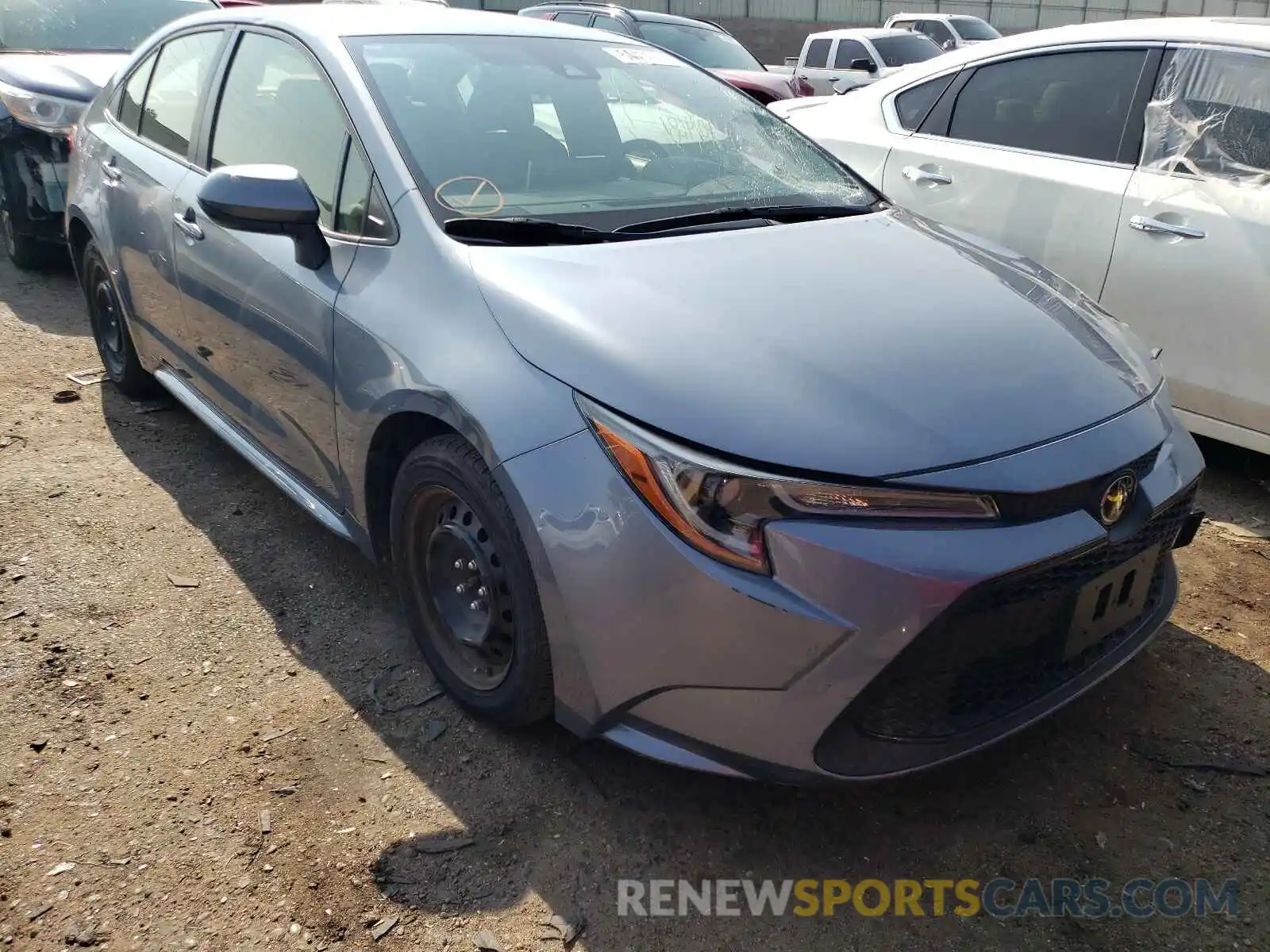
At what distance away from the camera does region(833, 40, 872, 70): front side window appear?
45.6ft

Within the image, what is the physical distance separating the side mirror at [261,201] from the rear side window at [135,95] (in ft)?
5.55

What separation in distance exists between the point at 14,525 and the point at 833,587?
2892 mm

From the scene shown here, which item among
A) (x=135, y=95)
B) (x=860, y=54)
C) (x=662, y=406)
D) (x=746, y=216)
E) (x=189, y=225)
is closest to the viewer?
(x=662, y=406)

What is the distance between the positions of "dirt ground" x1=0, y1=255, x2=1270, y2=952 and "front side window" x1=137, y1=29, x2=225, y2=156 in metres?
1.53

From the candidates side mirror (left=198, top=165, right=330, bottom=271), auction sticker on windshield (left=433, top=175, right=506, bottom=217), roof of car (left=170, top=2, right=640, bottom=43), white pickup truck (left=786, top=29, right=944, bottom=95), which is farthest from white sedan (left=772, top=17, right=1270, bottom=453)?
white pickup truck (left=786, top=29, right=944, bottom=95)

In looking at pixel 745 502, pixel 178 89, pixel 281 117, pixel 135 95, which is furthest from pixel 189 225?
pixel 745 502

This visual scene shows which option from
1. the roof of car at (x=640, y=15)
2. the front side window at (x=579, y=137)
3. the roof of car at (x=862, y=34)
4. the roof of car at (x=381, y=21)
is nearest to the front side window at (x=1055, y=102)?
the front side window at (x=579, y=137)

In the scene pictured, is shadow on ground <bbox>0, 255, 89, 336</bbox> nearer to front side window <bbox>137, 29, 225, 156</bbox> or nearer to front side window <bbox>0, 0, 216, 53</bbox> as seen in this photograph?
front side window <bbox>0, 0, 216, 53</bbox>

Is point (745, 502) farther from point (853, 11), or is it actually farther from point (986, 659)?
point (853, 11)

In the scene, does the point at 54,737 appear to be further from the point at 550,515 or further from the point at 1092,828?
the point at 1092,828

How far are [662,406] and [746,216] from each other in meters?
1.03

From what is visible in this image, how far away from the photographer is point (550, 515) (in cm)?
199

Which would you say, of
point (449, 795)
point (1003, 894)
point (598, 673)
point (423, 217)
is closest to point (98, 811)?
point (449, 795)

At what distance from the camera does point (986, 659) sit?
6.40 ft
